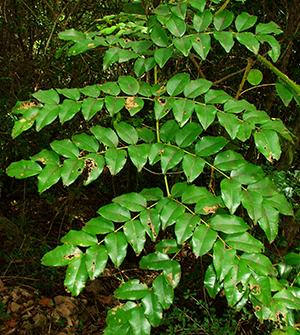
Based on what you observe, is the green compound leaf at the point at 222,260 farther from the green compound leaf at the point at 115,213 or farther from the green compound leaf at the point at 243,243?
the green compound leaf at the point at 115,213

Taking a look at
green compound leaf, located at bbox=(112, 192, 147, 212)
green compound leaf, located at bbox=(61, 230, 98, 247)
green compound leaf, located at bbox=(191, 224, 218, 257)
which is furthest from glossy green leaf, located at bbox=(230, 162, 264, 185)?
green compound leaf, located at bbox=(61, 230, 98, 247)

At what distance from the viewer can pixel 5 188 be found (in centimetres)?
334

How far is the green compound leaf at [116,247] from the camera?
1.09 metres

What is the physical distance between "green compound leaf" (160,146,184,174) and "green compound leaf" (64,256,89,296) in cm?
43

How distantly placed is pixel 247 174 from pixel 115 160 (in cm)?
49

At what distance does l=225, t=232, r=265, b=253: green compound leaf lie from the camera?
43.7 inches

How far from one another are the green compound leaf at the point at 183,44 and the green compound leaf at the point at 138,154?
402mm

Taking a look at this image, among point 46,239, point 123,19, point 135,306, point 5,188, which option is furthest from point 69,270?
point 5,188

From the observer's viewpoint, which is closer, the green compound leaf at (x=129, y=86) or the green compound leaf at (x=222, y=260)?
the green compound leaf at (x=222, y=260)

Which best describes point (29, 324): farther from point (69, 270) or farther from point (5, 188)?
point (69, 270)

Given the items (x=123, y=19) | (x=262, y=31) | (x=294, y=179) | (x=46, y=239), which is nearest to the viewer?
(x=262, y=31)

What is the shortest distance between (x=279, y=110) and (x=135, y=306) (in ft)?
7.76

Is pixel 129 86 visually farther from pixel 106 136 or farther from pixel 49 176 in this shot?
pixel 49 176

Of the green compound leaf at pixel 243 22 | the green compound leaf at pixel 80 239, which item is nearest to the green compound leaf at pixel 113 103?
the green compound leaf at pixel 80 239
